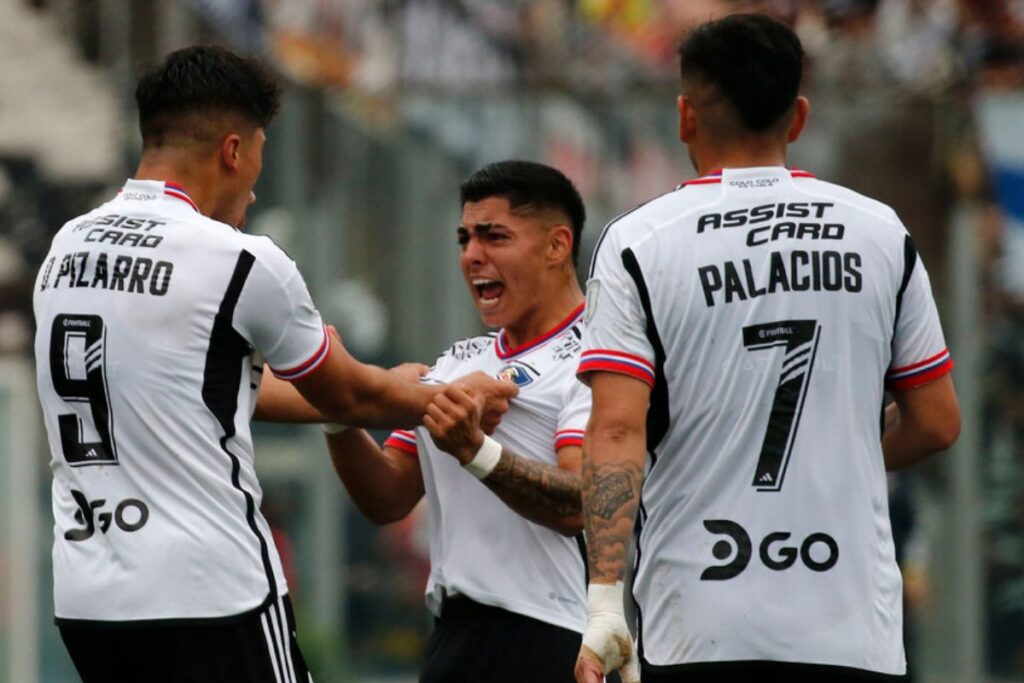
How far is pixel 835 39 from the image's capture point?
1302 centimetres

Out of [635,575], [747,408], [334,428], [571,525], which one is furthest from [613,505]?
[334,428]

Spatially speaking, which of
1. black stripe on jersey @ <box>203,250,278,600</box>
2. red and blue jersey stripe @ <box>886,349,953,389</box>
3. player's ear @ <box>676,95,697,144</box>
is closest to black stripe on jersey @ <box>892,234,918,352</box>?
red and blue jersey stripe @ <box>886,349,953,389</box>

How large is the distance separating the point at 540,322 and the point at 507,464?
27.2 inches

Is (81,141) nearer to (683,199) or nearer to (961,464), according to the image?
(961,464)

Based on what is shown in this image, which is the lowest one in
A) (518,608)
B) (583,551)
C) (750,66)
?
(518,608)

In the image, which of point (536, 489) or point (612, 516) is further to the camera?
point (536, 489)

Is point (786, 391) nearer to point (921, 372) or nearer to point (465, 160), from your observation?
point (921, 372)

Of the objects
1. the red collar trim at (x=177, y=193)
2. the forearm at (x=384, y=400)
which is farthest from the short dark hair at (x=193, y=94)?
the forearm at (x=384, y=400)

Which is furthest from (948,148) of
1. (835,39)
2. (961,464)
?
(961,464)

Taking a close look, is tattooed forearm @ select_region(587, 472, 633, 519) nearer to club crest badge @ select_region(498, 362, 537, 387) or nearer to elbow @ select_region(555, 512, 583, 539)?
elbow @ select_region(555, 512, 583, 539)

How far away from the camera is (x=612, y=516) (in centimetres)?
440

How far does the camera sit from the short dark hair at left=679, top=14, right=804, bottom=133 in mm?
4508

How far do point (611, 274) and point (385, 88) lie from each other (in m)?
8.55

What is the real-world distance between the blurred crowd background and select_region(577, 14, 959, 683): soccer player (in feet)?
26.4
